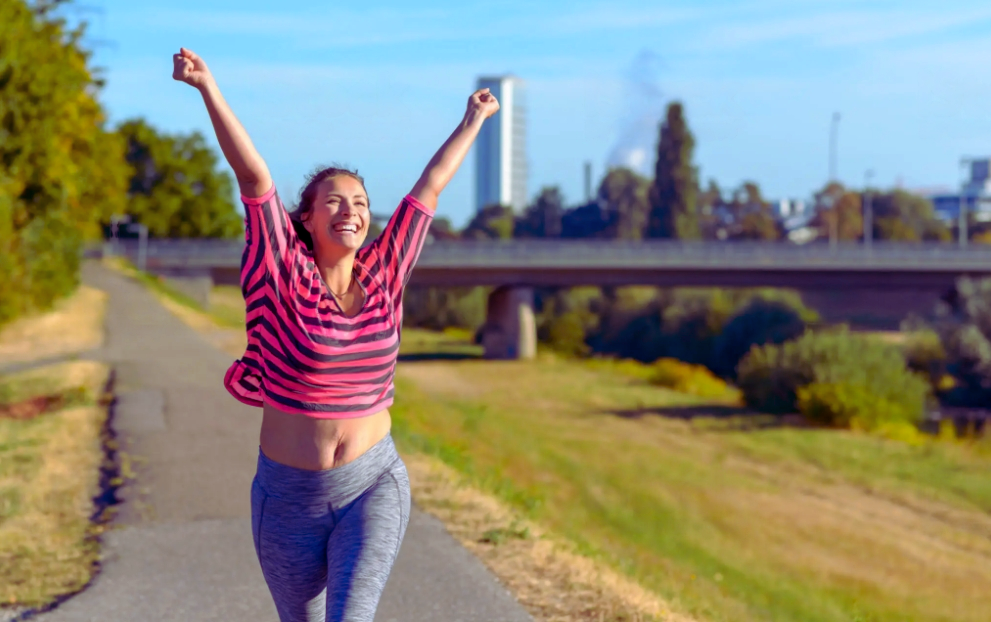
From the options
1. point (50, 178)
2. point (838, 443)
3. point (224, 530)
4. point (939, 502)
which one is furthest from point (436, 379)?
point (224, 530)

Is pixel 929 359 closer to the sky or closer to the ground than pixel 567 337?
closer to the sky

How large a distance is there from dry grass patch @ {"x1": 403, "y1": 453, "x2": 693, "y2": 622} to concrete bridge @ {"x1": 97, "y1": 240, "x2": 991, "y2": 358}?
46.6 m

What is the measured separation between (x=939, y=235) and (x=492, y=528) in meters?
105

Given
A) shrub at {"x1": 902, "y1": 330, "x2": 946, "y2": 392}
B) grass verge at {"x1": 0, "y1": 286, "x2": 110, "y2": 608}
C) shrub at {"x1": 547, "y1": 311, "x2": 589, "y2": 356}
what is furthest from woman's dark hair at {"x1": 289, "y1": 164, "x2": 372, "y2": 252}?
shrub at {"x1": 547, "y1": 311, "x2": 589, "y2": 356}

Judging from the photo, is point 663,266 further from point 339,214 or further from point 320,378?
point 320,378

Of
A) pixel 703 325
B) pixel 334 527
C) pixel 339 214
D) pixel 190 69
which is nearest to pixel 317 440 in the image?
pixel 334 527

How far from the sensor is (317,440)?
11.4 ft

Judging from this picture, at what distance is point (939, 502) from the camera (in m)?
20.7

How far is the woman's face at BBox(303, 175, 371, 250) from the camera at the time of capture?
353 centimetres

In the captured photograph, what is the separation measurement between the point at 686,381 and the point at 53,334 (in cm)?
2557

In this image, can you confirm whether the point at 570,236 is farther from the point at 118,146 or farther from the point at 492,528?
the point at 492,528

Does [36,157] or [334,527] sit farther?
[36,157]

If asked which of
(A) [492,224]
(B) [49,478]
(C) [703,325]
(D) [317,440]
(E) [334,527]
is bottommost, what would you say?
(C) [703,325]


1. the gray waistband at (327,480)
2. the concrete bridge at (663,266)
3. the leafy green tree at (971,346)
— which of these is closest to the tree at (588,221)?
the concrete bridge at (663,266)
